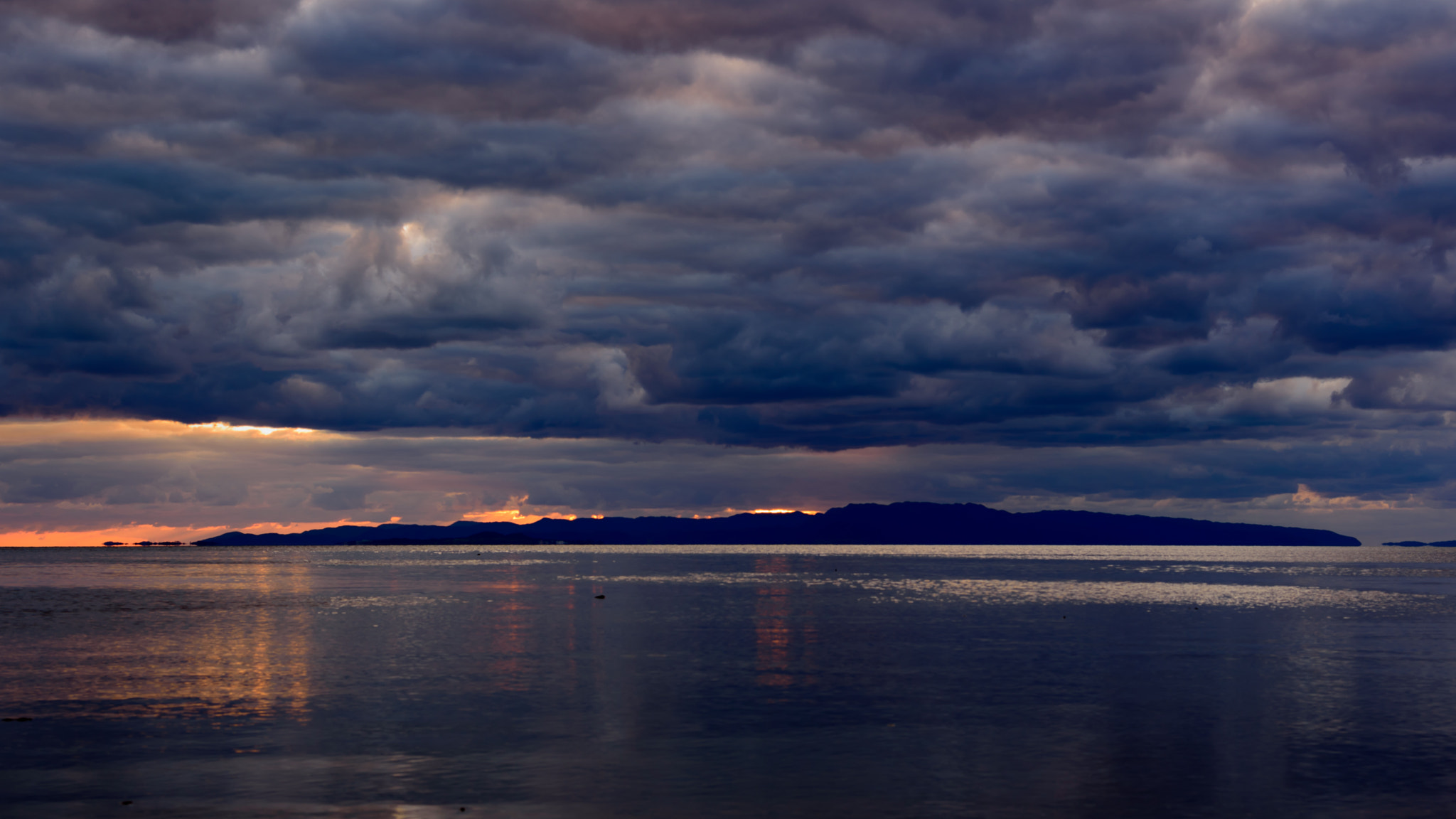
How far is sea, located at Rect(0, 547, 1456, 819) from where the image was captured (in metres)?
31.9

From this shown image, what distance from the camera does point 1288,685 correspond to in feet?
181

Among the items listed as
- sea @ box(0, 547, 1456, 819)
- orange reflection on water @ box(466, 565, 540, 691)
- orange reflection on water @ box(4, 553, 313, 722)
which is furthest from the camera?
orange reflection on water @ box(466, 565, 540, 691)

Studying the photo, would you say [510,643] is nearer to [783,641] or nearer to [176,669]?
[783,641]

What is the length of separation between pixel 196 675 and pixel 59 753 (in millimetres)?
21272

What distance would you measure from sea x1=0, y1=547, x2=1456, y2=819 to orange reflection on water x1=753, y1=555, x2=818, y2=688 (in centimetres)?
43

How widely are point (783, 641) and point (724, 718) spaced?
32750mm

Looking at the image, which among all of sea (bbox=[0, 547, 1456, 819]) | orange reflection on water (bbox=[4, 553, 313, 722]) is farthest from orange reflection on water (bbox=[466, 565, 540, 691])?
orange reflection on water (bbox=[4, 553, 313, 722])

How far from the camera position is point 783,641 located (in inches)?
3056

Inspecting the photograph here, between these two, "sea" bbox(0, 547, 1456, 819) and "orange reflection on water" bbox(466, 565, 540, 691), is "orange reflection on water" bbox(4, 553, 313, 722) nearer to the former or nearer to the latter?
"sea" bbox(0, 547, 1456, 819)

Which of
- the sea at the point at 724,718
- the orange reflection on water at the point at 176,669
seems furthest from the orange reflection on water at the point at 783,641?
the orange reflection on water at the point at 176,669

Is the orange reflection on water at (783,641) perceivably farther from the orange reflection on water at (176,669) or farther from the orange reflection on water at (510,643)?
the orange reflection on water at (176,669)

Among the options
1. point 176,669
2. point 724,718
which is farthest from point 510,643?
point 724,718

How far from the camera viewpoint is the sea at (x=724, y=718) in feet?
105

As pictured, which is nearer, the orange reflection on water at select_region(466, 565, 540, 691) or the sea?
the sea
